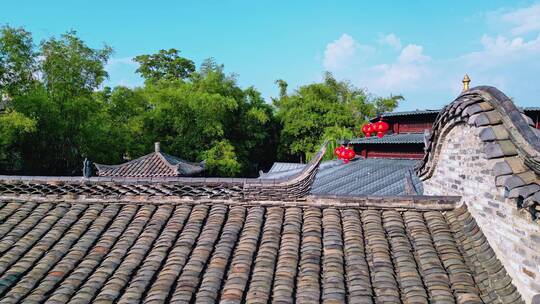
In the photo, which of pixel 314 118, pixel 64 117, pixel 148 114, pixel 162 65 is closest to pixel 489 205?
pixel 64 117

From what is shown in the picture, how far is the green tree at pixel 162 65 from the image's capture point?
149 feet

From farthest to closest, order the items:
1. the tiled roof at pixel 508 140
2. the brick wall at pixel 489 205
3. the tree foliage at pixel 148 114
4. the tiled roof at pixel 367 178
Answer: the tree foliage at pixel 148 114 < the tiled roof at pixel 367 178 < the brick wall at pixel 489 205 < the tiled roof at pixel 508 140

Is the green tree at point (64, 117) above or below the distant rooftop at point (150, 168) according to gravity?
above

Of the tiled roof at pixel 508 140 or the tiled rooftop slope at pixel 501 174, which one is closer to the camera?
the tiled roof at pixel 508 140

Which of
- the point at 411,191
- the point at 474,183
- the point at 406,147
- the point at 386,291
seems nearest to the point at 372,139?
the point at 406,147

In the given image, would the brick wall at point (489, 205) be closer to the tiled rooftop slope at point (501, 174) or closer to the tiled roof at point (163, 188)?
the tiled rooftop slope at point (501, 174)

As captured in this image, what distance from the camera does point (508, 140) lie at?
374cm

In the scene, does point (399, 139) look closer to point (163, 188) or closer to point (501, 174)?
point (163, 188)


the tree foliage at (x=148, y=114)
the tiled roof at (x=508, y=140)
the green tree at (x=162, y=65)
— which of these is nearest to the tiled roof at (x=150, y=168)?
the tree foliage at (x=148, y=114)

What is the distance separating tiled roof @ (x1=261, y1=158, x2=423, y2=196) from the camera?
13078mm

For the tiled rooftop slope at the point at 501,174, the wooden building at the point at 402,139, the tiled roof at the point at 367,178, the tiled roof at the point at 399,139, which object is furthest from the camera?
the wooden building at the point at 402,139

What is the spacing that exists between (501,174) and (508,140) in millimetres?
395

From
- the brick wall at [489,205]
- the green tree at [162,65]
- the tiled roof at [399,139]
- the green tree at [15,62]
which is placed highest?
the green tree at [162,65]

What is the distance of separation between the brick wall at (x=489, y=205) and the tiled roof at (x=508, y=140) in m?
0.23
